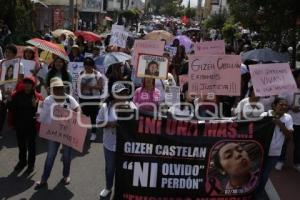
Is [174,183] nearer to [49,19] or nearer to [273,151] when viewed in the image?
[273,151]

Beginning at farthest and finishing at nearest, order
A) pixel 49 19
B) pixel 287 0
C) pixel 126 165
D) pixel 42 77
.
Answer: pixel 49 19
pixel 287 0
pixel 42 77
pixel 126 165

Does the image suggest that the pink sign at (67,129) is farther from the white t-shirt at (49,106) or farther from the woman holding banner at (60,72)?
the woman holding banner at (60,72)

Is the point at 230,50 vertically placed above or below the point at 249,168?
above

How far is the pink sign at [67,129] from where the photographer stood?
699 centimetres

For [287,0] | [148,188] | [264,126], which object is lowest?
[148,188]

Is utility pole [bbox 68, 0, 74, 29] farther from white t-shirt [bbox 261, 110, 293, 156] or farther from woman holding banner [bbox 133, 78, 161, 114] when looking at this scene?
white t-shirt [bbox 261, 110, 293, 156]

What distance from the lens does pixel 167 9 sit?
12369 cm

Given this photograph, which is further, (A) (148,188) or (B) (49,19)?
(B) (49,19)

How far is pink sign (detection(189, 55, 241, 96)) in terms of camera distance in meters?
8.14

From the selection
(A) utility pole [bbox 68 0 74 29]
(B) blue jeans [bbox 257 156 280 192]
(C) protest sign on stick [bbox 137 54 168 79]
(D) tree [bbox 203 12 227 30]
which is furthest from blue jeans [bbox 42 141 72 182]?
(D) tree [bbox 203 12 227 30]

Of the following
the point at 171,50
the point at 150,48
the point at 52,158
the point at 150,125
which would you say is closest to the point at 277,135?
the point at 150,125

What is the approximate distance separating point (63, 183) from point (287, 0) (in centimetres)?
804

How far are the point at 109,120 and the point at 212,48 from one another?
14.8 feet

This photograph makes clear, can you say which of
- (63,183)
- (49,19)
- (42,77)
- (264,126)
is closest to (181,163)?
(264,126)
